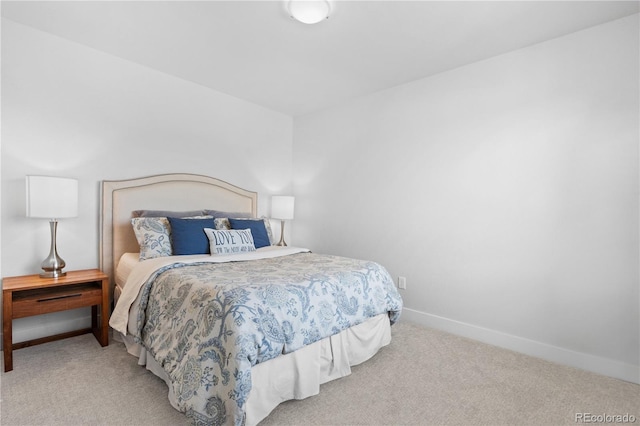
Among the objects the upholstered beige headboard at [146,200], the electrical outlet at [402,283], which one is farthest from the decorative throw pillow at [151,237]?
the electrical outlet at [402,283]

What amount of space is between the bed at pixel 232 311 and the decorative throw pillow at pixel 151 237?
0.01m

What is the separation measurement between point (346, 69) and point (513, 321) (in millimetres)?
2727

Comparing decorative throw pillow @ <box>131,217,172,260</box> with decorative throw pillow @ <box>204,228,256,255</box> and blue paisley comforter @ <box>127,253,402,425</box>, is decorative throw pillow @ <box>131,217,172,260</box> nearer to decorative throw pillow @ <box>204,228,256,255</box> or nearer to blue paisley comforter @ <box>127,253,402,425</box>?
decorative throw pillow @ <box>204,228,256,255</box>

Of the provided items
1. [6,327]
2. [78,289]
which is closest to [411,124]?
[78,289]

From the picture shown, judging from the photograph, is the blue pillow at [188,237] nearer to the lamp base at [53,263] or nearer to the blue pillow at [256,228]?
the blue pillow at [256,228]

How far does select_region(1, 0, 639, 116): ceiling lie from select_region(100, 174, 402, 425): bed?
4.15 feet

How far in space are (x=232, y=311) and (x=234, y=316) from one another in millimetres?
29

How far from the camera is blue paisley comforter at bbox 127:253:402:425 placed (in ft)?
5.09

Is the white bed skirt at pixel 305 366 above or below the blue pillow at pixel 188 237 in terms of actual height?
below

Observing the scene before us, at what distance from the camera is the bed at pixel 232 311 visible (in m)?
1.59

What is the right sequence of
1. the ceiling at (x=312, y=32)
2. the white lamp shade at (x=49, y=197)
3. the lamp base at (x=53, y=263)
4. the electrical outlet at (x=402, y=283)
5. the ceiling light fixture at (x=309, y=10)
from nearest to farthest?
1. the ceiling light fixture at (x=309, y=10)
2. the ceiling at (x=312, y=32)
3. the white lamp shade at (x=49, y=197)
4. the lamp base at (x=53, y=263)
5. the electrical outlet at (x=402, y=283)

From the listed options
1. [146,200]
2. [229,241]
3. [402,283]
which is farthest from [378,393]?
[146,200]

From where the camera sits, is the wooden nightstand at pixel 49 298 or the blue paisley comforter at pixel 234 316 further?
the wooden nightstand at pixel 49 298

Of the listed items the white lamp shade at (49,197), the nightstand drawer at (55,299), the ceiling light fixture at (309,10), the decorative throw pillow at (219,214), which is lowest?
the nightstand drawer at (55,299)
